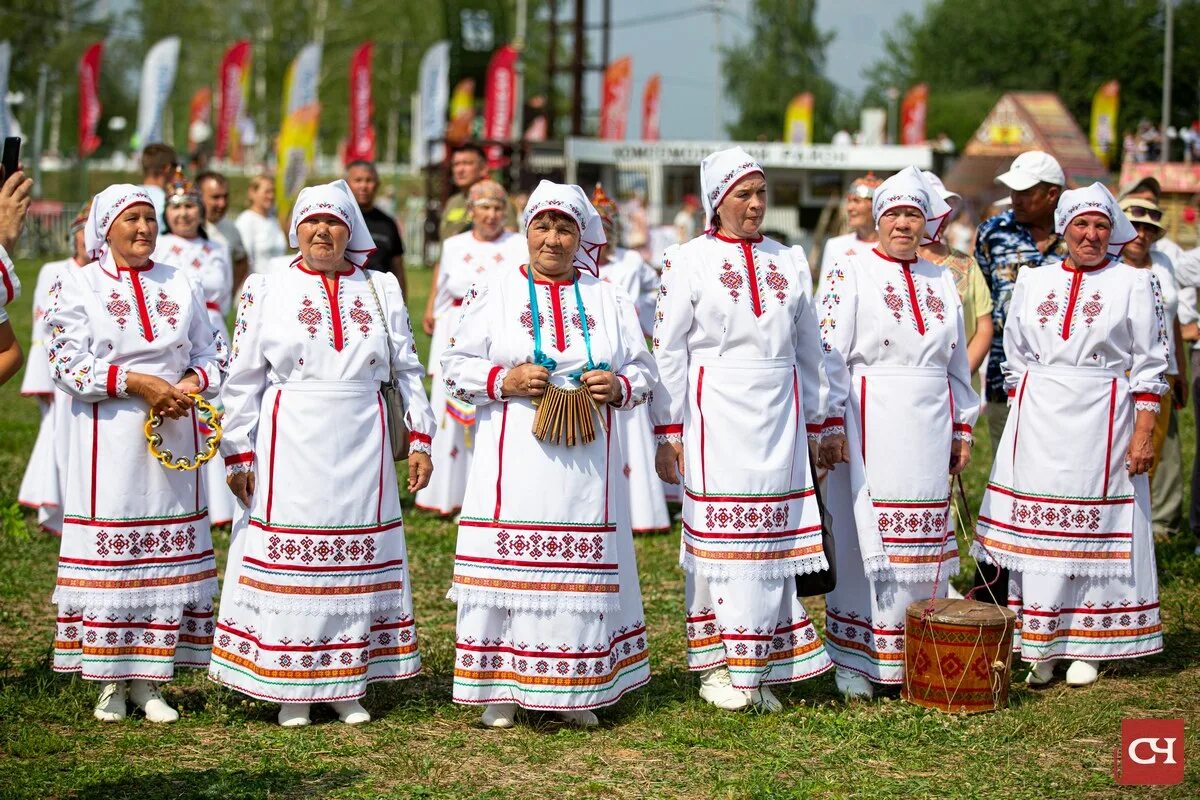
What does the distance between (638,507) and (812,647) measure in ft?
12.3

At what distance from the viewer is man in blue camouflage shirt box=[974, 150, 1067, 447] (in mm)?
7434

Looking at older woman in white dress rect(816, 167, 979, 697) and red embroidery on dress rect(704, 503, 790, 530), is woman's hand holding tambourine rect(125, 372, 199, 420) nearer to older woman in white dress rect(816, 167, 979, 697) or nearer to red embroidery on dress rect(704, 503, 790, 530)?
red embroidery on dress rect(704, 503, 790, 530)

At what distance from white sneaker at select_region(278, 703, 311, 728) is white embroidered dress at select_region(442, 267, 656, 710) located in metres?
0.60

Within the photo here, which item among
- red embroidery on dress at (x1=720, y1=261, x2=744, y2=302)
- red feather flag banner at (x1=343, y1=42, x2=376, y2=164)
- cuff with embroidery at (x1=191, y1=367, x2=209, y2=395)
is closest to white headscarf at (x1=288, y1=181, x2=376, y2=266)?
cuff with embroidery at (x1=191, y1=367, x2=209, y2=395)

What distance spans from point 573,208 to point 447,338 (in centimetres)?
339

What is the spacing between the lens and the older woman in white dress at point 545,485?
5637 millimetres

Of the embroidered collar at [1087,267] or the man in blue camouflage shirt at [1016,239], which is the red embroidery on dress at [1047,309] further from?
the man in blue camouflage shirt at [1016,239]

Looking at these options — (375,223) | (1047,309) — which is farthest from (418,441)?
(375,223)

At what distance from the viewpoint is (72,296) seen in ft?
19.0

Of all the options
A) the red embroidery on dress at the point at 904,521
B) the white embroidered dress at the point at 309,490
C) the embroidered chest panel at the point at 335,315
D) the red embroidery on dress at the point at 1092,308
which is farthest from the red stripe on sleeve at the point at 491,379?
the red embroidery on dress at the point at 1092,308

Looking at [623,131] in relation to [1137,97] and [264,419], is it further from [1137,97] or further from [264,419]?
[264,419]

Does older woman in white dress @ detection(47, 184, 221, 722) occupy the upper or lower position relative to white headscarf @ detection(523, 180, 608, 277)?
lower

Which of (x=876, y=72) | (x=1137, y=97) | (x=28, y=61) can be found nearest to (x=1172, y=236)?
(x=1137, y=97)

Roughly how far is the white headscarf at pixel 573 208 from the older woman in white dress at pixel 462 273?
337 centimetres
